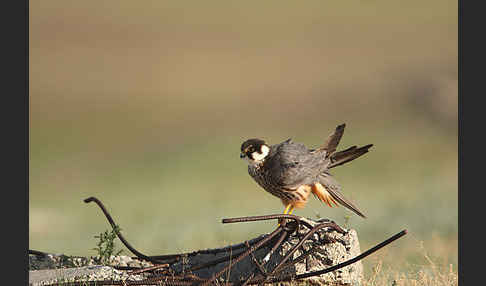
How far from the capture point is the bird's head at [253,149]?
475 centimetres

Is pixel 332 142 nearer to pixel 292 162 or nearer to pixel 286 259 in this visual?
pixel 292 162

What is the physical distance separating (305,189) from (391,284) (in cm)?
99

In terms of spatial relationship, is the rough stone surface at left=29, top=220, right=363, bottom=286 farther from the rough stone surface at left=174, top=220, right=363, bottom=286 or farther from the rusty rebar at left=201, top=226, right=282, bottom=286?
the rusty rebar at left=201, top=226, right=282, bottom=286

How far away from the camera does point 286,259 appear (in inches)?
156

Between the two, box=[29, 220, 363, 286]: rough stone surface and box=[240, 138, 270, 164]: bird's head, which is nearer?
box=[29, 220, 363, 286]: rough stone surface

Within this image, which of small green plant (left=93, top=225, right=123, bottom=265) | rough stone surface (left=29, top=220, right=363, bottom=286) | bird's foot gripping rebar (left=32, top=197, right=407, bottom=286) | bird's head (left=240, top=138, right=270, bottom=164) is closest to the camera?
bird's foot gripping rebar (left=32, top=197, right=407, bottom=286)

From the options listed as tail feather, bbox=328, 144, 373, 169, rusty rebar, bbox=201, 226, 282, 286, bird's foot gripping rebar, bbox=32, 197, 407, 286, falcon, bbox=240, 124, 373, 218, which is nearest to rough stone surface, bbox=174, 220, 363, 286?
bird's foot gripping rebar, bbox=32, 197, 407, 286

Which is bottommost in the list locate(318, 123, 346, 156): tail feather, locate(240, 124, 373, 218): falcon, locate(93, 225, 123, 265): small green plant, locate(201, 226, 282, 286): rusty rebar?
locate(201, 226, 282, 286): rusty rebar

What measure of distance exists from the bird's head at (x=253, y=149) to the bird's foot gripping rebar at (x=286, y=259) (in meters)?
0.63

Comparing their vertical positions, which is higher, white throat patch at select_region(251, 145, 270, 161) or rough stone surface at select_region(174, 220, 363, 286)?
white throat patch at select_region(251, 145, 270, 161)

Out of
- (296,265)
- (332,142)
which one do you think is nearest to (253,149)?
(332,142)

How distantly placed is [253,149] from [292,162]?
1.09ft

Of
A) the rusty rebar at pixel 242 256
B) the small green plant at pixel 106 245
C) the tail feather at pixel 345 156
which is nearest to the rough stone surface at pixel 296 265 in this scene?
the rusty rebar at pixel 242 256

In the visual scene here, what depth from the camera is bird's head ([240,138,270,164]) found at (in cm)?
475
